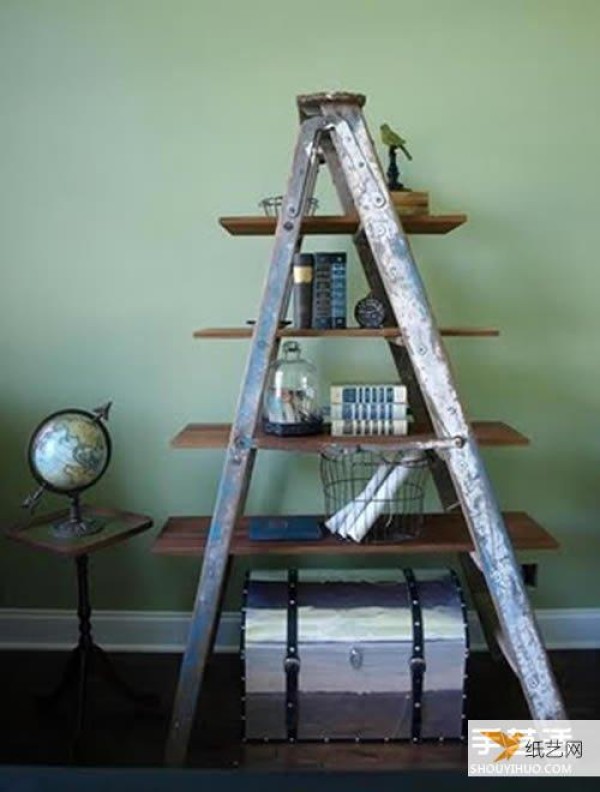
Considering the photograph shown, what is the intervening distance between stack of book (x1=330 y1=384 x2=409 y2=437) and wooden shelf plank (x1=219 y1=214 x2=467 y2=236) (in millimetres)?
468

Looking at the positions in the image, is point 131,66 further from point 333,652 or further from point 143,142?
point 333,652

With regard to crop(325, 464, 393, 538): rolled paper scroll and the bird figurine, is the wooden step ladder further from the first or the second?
the bird figurine

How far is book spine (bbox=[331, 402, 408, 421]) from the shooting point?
1853 mm

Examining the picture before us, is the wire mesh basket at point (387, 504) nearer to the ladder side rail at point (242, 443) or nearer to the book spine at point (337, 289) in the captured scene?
the ladder side rail at point (242, 443)

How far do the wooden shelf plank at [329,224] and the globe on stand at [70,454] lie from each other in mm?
694

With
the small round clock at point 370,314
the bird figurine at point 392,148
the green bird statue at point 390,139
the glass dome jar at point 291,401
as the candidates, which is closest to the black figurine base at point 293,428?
the glass dome jar at point 291,401

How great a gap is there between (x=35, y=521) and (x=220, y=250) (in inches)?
42.8

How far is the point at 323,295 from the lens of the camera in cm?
189

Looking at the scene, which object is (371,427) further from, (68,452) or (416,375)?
(68,452)

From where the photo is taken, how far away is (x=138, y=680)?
234cm

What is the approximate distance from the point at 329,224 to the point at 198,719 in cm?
161

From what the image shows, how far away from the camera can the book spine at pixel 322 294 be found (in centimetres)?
189

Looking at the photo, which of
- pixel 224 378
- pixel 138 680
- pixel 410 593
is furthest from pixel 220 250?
pixel 138 680

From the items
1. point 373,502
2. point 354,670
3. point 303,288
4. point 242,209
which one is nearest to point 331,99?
point 303,288
